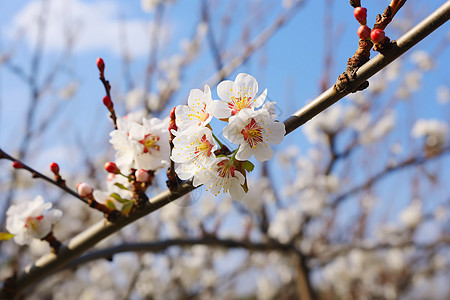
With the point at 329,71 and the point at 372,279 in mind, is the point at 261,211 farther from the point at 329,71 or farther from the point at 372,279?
the point at 372,279

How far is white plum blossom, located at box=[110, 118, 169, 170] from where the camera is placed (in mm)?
1036

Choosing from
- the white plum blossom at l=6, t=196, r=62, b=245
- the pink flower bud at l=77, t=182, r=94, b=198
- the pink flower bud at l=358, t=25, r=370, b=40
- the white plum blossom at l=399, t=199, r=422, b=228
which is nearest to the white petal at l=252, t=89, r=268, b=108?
the pink flower bud at l=358, t=25, r=370, b=40

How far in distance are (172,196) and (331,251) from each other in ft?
8.61

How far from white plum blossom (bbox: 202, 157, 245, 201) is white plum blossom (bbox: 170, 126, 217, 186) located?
0.06 ft

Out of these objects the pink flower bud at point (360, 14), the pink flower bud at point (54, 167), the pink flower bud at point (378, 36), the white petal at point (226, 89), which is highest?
the pink flower bud at point (54, 167)

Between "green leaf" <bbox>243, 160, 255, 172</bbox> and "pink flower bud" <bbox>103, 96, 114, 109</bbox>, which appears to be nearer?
"green leaf" <bbox>243, 160, 255, 172</bbox>

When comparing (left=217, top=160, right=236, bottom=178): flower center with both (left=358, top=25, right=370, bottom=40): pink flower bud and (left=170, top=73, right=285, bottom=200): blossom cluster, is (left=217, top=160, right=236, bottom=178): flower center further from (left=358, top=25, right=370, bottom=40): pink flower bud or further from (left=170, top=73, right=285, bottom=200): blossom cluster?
(left=358, top=25, right=370, bottom=40): pink flower bud

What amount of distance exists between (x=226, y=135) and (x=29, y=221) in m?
0.78

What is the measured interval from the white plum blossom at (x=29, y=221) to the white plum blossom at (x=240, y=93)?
708 millimetres

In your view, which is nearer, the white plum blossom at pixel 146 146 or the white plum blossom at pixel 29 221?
the white plum blossom at pixel 146 146

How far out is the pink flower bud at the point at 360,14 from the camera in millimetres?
854

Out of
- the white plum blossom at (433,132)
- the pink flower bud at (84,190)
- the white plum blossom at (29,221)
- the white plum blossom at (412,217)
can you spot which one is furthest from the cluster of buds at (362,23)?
the white plum blossom at (412,217)

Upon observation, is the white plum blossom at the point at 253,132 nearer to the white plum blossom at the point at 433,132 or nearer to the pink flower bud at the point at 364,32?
the pink flower bud at the point at 364,32

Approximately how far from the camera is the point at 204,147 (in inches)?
32.6
